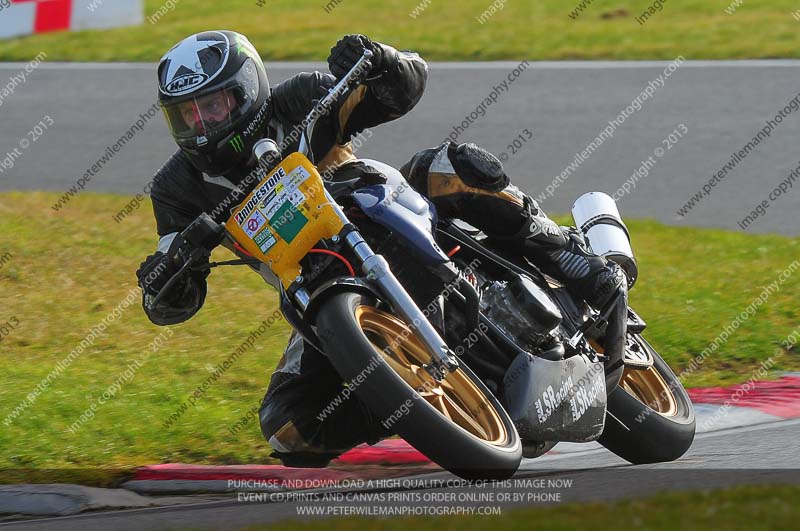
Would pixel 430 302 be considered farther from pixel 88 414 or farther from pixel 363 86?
pixel 88 414

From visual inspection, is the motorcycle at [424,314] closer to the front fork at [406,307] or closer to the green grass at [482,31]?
the front fork at [406,307]

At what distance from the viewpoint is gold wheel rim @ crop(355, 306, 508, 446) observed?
13.6 ft

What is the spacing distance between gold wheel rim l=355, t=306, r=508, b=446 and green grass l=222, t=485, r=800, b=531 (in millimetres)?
501

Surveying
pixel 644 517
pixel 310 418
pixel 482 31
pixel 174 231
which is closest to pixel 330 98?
pixel 174 231

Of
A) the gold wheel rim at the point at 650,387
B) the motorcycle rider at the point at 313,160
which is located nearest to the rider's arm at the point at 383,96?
the motorcycle rider at the point at 313,160

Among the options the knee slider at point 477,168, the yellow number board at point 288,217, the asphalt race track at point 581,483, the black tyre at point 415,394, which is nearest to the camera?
the black tyre at point 415,394

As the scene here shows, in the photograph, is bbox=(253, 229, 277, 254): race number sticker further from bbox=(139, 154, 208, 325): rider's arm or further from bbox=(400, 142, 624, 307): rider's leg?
bbox=(400, 142, 624, 307): rider's leg

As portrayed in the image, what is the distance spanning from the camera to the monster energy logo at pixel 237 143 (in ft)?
15.3

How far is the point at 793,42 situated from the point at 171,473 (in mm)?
9122

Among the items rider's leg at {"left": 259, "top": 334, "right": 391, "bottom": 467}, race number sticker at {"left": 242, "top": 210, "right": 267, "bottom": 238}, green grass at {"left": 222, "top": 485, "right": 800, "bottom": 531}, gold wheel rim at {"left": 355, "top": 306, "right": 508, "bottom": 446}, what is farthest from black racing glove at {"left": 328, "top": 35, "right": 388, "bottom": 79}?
green grass at {"left": 222, "top": 485, "right": 800, "bottom": 531}

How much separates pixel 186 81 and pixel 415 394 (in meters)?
1.51

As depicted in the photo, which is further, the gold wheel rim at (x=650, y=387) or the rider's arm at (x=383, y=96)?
the gold wheel rim at (x=650, y=387)

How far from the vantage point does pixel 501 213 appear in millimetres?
4977

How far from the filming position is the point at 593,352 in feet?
16.2
